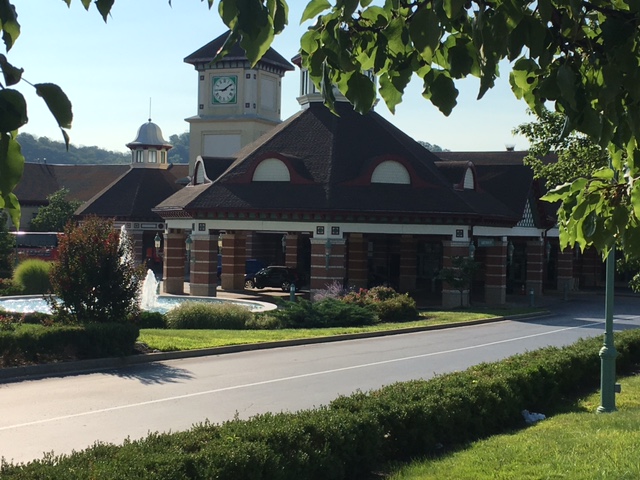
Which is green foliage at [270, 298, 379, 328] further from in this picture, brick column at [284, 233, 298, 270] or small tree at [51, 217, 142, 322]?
brick column at [284, 233, 298, 270]

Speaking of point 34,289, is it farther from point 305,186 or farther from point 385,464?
point 385,464

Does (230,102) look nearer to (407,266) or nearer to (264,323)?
(407,266)

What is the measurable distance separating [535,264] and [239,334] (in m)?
27.6

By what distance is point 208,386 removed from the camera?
17.3 m

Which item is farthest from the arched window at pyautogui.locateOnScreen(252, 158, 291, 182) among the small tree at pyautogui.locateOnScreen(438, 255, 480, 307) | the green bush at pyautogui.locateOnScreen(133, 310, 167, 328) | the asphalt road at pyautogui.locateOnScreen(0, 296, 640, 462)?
the asphalt road at pyautogui.locateOnScreen(0, 296, 640, 462)

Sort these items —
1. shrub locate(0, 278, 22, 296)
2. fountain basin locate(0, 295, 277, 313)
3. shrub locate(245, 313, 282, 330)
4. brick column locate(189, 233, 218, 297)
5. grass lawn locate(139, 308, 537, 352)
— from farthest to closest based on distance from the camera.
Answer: brick column locate(189, 233, 218, 297) → shrub locate(0, 278, 22, 296) → fountain basin locate(0, 295, 277, 313) → shrub locate(245, 313, 282, 330) → grass lawn locate(139, 308, 537, 352)

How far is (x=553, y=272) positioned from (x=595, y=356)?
43239mm

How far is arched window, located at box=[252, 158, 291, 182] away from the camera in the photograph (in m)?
42.5

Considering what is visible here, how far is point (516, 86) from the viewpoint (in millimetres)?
6012

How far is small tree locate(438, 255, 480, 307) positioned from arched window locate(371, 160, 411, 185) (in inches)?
189

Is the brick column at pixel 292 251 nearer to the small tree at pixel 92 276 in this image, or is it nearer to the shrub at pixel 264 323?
the shrub at pixel 264 323

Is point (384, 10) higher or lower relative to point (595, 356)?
higher

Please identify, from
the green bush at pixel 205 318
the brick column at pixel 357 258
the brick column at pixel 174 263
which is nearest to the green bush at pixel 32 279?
the brick column at pixel 174 263

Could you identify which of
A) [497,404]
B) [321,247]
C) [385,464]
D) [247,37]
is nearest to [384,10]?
[247,37]
